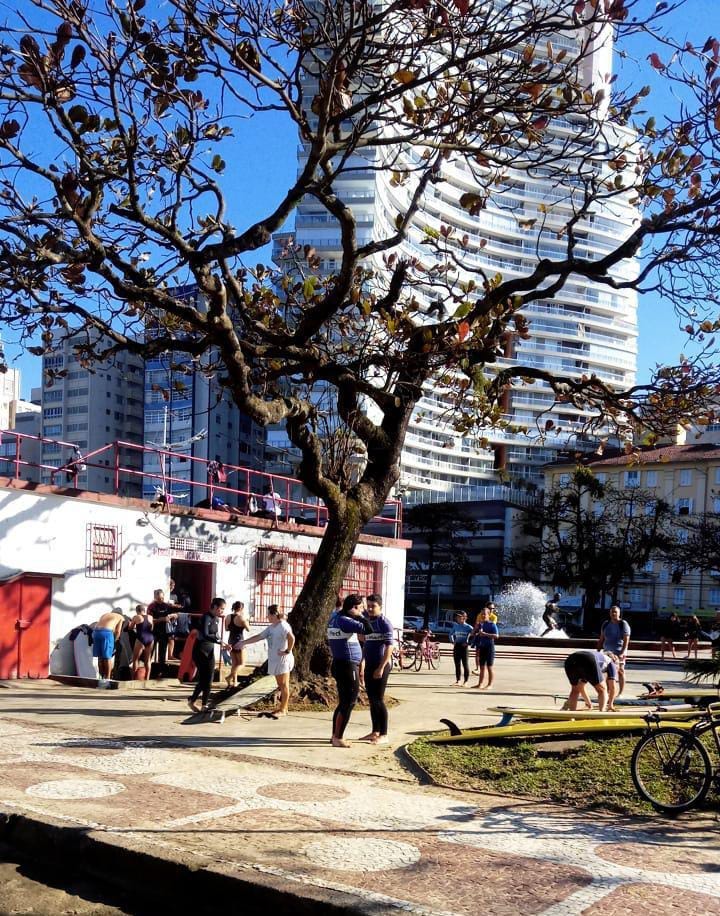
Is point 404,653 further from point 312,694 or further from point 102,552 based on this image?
point 312,694

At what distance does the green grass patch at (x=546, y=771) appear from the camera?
28.9 ft

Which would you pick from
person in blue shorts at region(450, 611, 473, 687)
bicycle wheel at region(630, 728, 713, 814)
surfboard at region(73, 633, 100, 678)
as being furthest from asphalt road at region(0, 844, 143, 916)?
person in blue shorts at region(450, 611, 473, 687)

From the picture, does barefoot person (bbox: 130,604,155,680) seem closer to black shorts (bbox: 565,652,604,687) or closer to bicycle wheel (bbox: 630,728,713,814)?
black shorts (bbox: 565,652,604,687)

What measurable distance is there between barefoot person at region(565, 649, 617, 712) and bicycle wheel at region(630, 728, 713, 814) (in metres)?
4.63

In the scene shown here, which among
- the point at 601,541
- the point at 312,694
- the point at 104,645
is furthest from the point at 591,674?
the point at 601,541

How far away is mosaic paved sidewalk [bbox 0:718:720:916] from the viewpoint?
5734mm

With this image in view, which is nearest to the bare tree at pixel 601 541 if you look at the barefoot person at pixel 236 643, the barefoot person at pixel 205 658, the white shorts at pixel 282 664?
the barefoot person at pixel 236 643

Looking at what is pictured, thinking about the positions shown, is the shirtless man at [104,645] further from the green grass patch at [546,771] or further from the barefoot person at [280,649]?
Answer: the green grass patch at [546,771]

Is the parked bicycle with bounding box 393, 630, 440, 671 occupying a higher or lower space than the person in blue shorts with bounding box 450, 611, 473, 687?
lower

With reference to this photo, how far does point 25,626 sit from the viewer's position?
1798 cm

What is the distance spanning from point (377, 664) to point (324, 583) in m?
3.62

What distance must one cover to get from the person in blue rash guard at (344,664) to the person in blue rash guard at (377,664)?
0.15 m

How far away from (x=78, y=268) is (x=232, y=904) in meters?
7.95

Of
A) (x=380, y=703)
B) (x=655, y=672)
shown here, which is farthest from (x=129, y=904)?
(x=655, y=672)
